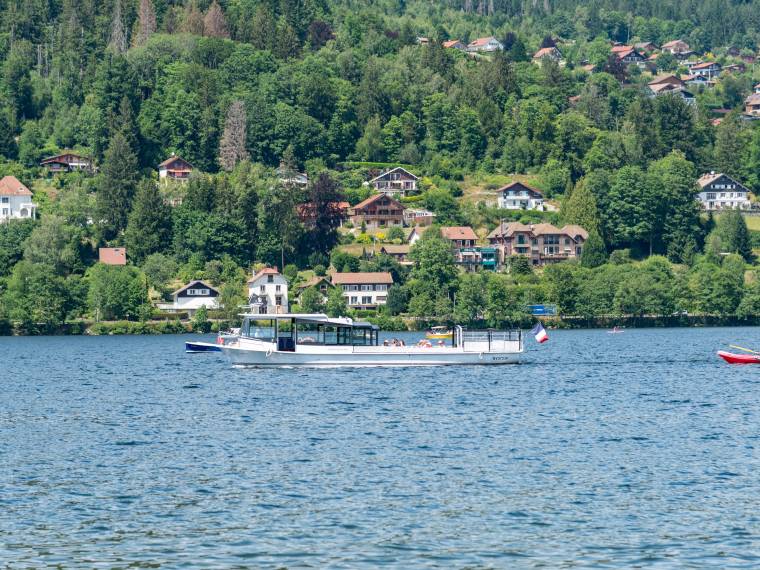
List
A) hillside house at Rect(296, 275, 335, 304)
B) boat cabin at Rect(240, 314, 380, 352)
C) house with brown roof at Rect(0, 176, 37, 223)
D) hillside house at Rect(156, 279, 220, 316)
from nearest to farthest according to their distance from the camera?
boat cabin at Rect(240, 314, 380, 352) → hillside house at Rect(156, 279, 220, 316) → hillside house at Rect(296, 275, 335, 304) → house with brown roof at Rect(0, 176, 37, 223)

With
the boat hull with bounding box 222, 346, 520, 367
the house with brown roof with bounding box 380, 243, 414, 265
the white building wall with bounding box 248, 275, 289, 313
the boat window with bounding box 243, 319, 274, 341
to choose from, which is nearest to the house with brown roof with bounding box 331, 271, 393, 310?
the white building wall with bounding box 248, 275, 289, 313

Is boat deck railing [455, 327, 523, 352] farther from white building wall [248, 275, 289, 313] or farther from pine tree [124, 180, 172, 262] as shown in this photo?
pine tree [124, 180, 172, 262]

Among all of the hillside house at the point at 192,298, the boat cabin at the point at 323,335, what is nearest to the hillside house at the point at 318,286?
the hillside house at the point at 192,298

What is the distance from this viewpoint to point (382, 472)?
4709 centimetres

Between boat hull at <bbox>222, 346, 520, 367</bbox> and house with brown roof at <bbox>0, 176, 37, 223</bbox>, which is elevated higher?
house with brown roof at <bbox>0, 176, 37, 223</bbox>

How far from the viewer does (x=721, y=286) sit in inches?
6865

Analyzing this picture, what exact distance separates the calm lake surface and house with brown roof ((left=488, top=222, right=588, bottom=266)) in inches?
4411

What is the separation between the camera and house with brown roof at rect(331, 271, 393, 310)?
179 metres

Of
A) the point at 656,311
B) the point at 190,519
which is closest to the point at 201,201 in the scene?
the point at 656,311

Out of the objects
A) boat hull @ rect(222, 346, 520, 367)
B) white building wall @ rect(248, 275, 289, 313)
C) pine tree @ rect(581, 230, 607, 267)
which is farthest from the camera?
pine tree @ rect(581, 230, 607, 267)

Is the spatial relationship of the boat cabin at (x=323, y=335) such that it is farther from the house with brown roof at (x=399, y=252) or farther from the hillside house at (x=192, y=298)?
the house with brown roof at (x=399, y=252)

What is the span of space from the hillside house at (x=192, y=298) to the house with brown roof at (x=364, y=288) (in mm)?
17000

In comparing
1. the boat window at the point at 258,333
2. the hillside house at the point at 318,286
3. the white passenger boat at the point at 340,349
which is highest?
the hillside house at the point at 318,286

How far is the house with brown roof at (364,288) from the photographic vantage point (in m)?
179
